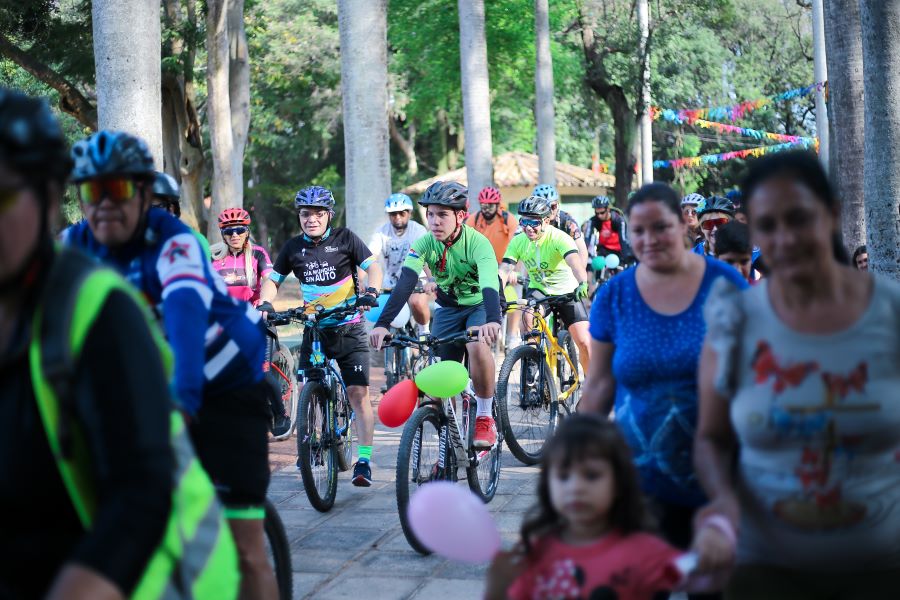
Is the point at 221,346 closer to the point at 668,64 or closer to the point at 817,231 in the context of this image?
the point at 817,231

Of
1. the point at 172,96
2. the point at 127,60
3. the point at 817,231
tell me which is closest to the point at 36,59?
the point at 172,96

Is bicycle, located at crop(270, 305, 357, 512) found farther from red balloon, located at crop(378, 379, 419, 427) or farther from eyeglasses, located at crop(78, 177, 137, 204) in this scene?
eyeglasses, located at crop(78, 177, 137, 204)

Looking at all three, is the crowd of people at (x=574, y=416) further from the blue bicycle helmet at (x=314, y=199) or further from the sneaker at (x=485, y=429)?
the blue bicycle helmet at (x=314, y=199)

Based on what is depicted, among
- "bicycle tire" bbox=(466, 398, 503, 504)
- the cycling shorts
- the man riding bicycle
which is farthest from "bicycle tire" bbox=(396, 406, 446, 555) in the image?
the man riding bicycle

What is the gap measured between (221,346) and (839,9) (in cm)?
864

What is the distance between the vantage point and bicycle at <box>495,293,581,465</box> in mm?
9844

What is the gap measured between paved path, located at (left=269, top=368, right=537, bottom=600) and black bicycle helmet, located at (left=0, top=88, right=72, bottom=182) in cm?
446

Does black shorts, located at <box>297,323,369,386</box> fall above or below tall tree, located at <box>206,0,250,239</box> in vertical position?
below

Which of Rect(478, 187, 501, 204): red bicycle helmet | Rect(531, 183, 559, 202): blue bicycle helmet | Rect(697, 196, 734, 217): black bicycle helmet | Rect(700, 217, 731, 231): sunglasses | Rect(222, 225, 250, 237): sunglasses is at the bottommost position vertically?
Rect(700, 217, 731, 231): sunglasses

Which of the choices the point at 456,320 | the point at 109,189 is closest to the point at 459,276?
the point at 456,320

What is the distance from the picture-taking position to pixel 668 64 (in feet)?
140

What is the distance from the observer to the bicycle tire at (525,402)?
967 cm

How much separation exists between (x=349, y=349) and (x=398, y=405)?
1741 millimetres

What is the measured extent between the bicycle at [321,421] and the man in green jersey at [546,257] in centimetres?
315
